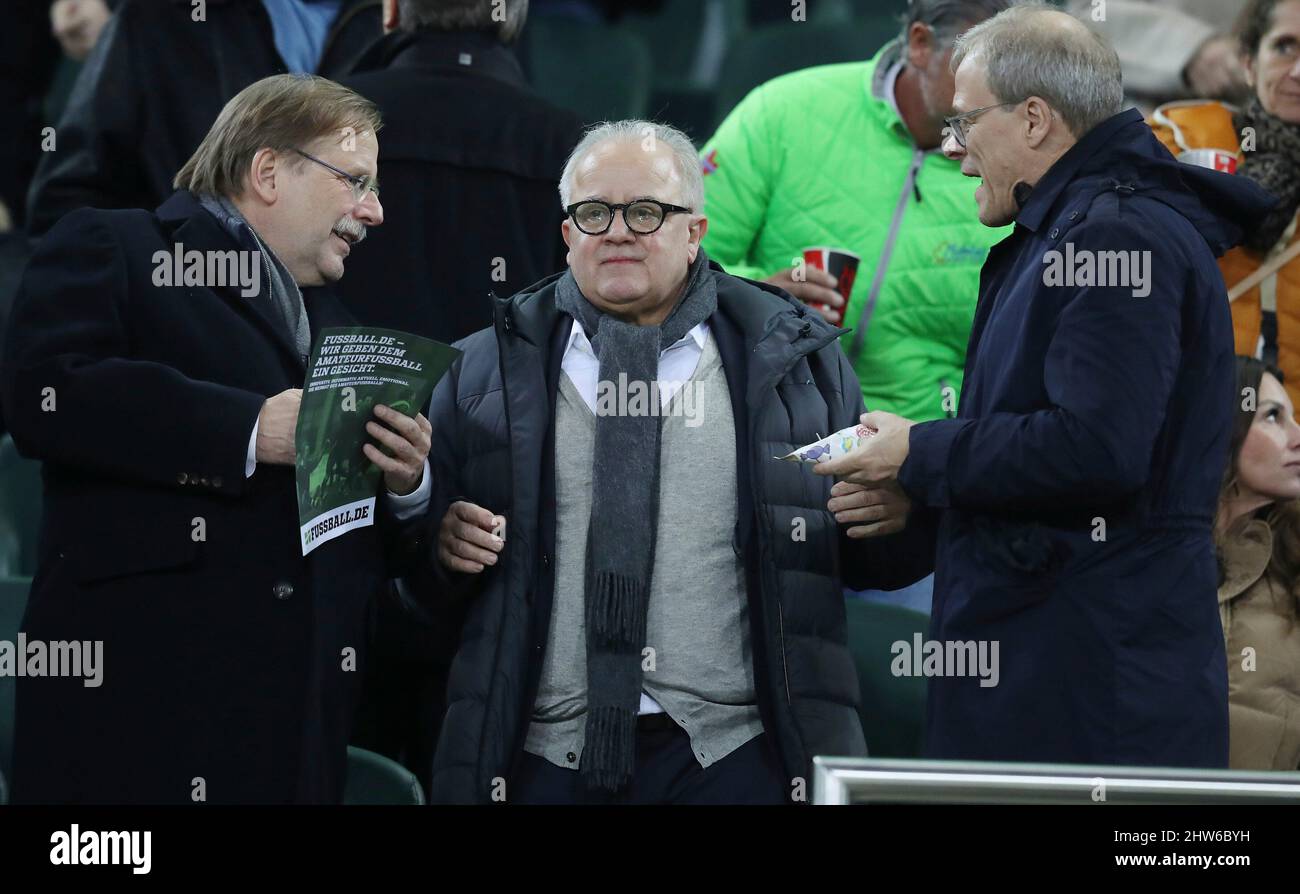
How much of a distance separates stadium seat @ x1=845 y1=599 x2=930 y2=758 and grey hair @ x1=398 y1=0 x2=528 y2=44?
157cm

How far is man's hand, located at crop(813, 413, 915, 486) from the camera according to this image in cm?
331

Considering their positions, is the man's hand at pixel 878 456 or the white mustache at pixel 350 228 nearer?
the man's hand at pixel 878 456

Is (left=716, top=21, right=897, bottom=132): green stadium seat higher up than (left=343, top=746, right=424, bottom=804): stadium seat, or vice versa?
(left=716, top=21, right=897, bottom=132): green stadium seat

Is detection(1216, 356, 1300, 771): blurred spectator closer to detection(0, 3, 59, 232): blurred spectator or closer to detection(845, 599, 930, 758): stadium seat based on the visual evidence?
detection(845, 599, 930, 758): stadium seat

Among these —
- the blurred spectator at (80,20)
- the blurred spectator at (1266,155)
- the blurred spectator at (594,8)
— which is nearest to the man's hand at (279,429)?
the blurred spectator at (1266,155)

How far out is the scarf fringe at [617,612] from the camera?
11.3 feet

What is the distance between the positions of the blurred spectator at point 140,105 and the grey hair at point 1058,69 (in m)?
1.84

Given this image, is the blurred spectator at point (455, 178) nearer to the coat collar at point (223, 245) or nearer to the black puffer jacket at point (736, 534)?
the black puffer jacket at point (736, 534)

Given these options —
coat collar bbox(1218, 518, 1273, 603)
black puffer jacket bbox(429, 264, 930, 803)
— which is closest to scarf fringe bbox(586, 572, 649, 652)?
black puffer jacket bbox(429, 264, 930, 803)

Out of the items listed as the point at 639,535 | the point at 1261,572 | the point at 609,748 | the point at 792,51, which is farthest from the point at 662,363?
the point at 792,51

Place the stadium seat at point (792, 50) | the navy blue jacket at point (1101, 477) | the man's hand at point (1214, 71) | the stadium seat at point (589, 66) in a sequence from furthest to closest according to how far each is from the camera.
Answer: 1. the stadium seat at point (589, 66)
2. the stadium seat at point (792, 50)
3. the man's hand at point (1214, 71)
4. the navy blue jacket at point (1101, 477)

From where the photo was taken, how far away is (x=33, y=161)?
6238mm
